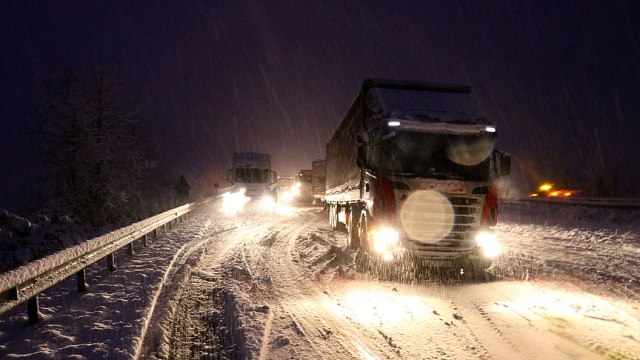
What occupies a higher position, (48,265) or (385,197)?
(385,197)

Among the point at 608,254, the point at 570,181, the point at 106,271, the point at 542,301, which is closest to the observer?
the point at 542,301

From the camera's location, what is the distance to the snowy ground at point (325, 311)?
14.0ft

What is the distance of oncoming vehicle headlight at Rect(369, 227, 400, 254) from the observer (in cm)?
760

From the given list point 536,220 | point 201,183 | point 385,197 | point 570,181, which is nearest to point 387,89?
point 385,197

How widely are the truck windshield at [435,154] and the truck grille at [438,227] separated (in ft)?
2.19

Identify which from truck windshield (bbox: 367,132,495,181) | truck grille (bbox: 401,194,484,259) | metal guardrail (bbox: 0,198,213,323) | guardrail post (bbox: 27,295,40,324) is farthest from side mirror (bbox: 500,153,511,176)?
guardrail post (bbox: 27,295,40,324)

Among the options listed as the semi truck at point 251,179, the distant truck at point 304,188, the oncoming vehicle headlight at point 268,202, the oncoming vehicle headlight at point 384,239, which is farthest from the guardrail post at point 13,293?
the distant truck at point 304,188

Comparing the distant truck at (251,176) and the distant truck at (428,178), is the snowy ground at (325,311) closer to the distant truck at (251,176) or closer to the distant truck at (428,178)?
the distant truck at (428,178)

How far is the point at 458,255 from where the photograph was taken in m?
7.65

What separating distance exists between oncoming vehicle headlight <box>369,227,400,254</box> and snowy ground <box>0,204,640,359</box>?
0.63 m

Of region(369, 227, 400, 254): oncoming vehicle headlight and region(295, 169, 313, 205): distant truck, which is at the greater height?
region(295, 169, 313, 205): distant truck

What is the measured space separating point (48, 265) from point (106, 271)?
2785mm

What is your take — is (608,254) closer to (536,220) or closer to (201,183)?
(536,220)

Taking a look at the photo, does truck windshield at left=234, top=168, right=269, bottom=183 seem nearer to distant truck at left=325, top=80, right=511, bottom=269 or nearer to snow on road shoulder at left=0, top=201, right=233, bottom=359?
distant truck at left=325, top=80, right=511, bottom=269
